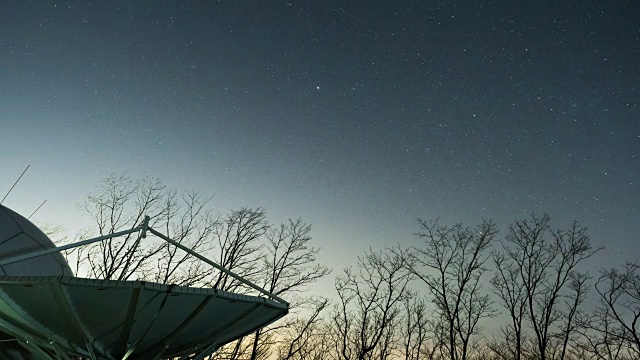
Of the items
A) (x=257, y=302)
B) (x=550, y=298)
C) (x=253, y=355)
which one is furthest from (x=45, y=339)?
(x=550, y=298)

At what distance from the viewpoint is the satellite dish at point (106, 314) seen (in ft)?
16.9

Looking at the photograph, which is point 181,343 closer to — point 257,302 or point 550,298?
point 257,302

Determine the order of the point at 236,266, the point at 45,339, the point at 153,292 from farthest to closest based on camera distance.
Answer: the point at 236,266
the point at 45,339
the point at 153,292

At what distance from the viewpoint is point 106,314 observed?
5.45 metres

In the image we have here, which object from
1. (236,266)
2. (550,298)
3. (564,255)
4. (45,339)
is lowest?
(45,339)

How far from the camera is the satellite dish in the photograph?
5156mm

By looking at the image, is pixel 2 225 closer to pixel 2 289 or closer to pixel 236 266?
pixel 2 289

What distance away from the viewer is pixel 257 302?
6414 millimetres

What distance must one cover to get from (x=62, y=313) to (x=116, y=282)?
0.90 metres

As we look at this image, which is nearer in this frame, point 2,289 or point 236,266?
point 2,289

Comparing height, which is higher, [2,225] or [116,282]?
[2,225]

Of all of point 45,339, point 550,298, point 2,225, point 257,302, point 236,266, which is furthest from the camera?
point 550,298

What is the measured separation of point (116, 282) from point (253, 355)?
19.8 m

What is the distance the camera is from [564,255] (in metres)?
25.1
